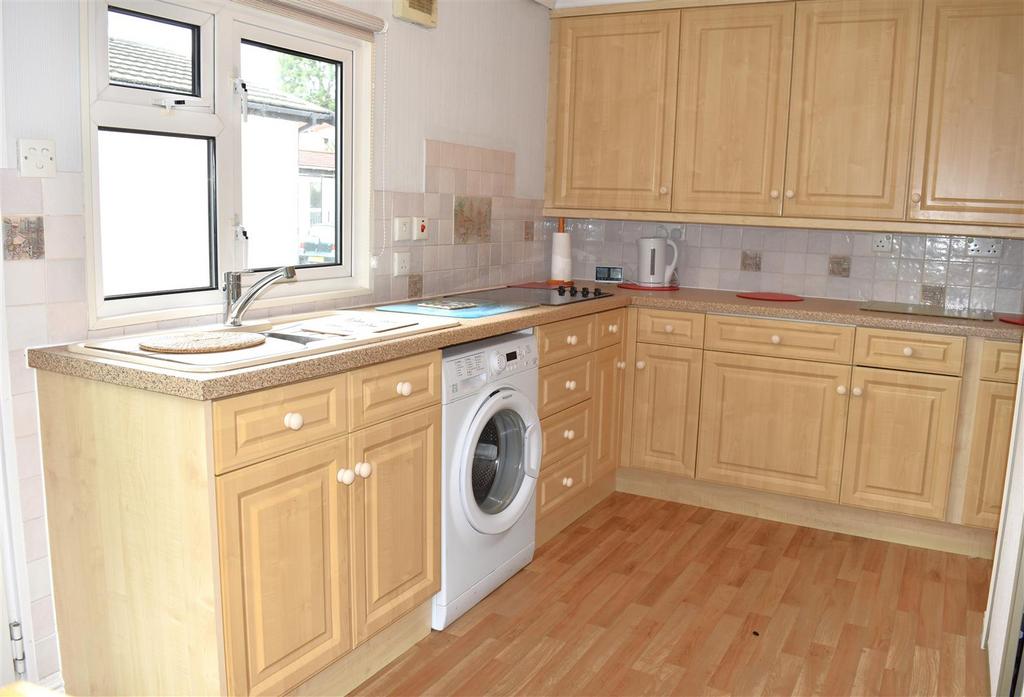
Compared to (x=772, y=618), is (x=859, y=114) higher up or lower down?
higher up

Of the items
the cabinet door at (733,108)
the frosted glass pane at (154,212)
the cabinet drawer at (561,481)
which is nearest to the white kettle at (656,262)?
the cabinet door at (733,108)

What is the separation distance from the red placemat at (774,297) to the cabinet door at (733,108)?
0.37 meters

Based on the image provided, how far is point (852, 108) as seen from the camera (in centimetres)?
345

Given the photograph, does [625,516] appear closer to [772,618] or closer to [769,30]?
[772,618]

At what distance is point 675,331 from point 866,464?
90 cm

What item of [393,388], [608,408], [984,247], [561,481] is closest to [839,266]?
[984,247]

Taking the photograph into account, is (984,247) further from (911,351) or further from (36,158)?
(36,158)

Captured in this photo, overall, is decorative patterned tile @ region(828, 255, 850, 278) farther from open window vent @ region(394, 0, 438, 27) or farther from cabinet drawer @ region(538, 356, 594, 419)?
open window vent @ region(394, 0, 438, 27)

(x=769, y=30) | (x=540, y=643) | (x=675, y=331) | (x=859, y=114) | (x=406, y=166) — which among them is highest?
(x=769, y=30)

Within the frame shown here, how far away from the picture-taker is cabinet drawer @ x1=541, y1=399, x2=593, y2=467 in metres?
3.15

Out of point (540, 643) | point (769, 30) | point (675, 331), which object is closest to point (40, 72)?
point (540, 643)

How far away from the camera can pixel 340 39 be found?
2.80m

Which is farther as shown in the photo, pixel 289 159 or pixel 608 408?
pixel 608 408

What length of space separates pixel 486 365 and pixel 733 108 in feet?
5.84
